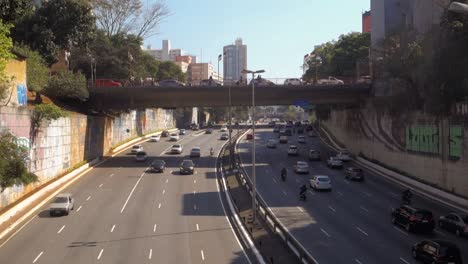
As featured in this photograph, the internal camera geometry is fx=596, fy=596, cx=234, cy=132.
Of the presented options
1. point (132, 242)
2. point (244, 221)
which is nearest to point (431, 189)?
point (244, 221)

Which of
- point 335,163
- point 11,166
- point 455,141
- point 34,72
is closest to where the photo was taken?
A: point 11,166

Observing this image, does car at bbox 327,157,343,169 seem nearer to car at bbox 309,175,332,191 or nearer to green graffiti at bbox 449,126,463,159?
car at bbox 309,175,332,191

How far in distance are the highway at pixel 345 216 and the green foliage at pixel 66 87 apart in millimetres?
19974

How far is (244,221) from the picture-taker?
3747 cm

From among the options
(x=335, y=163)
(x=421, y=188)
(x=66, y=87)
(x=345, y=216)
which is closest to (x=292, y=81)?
(x=335, y=163)

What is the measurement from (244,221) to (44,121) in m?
21.2

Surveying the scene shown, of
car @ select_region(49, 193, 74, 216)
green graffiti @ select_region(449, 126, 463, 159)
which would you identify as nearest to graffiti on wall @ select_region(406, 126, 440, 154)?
green graffiti @ select_region(449, 126, 463, 159)

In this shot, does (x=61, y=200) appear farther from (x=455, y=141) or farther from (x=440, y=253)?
(x=455, y=141)

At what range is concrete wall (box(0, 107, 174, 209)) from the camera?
42.3 metres

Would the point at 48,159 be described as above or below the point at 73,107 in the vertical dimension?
below

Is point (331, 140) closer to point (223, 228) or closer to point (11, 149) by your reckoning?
point (223, 228)

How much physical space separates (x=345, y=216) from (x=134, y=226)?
13.7m

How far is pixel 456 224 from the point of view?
1346 inches

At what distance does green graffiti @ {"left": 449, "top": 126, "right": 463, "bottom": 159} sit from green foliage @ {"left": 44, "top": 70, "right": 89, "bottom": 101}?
1503 inches
